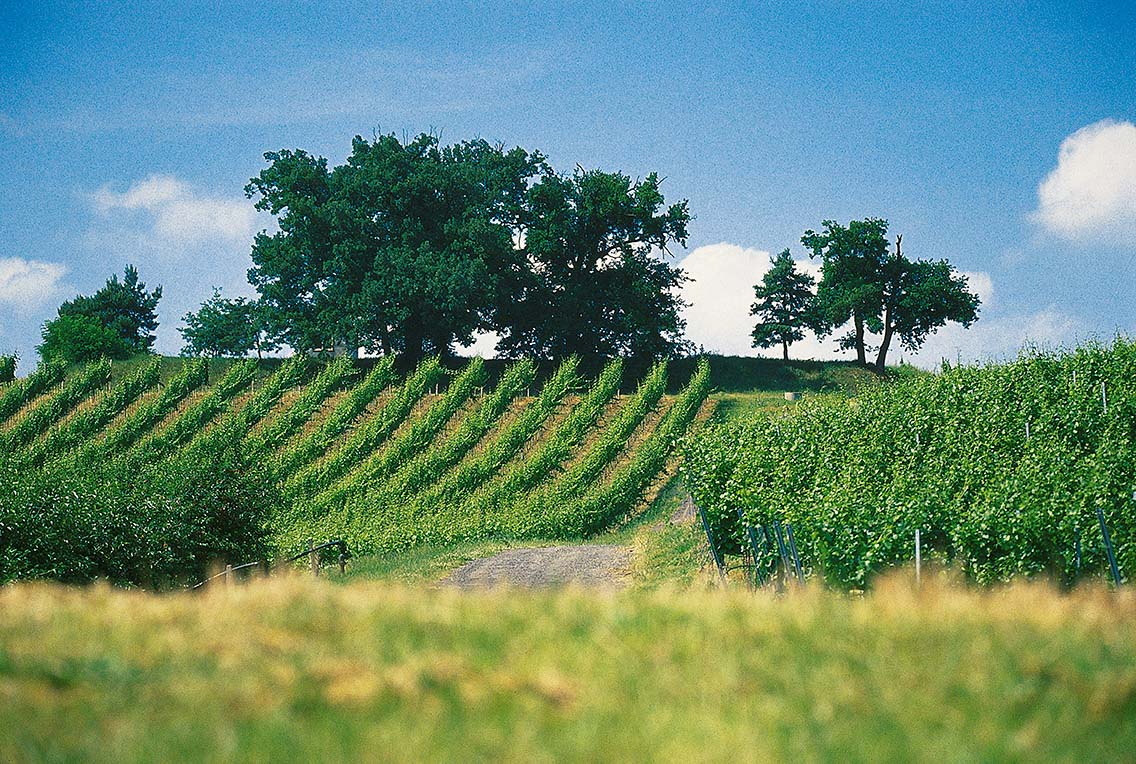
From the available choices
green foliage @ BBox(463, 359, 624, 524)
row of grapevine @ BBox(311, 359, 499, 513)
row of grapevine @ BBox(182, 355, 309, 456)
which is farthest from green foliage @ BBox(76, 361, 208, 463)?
green foliage @ BBox(463, 359, 624, 524)

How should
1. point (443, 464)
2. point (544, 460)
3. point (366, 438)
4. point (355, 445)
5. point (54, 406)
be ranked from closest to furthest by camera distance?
point (544, 460) → point (443, 464) → point (355, 445) → point (366, 438) → point (54, 406)

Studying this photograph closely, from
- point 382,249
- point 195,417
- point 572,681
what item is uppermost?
point 382,249

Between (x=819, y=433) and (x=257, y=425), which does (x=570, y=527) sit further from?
(x=257, y=425)

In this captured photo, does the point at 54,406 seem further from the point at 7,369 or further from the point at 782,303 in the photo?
the point at 782,303

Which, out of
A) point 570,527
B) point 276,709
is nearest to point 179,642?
point 276,709

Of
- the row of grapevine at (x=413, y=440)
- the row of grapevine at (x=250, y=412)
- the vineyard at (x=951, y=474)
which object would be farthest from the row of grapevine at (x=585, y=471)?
the row of grapevine at (x=250, y=412)

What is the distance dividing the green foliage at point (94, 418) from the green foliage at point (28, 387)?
99.6 inches

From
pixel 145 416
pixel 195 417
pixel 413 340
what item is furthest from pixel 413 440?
pixel 413 340

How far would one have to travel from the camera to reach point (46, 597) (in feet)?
17.0

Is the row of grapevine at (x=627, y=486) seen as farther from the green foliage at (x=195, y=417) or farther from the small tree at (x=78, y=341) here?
the small tree at (x=78, y=341)

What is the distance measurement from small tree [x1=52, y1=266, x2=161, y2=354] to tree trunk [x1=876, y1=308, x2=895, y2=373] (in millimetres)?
45271

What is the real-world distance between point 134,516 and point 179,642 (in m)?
12.4

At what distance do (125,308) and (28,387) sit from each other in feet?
112

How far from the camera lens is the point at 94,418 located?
35875mm
